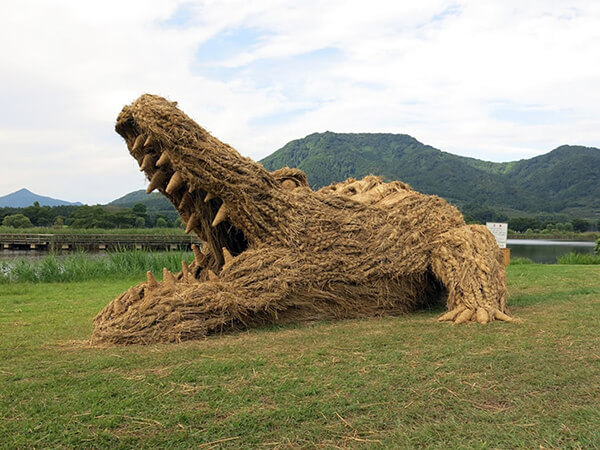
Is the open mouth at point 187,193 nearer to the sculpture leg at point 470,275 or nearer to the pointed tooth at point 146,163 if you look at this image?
the pointed tooth at point 146,163

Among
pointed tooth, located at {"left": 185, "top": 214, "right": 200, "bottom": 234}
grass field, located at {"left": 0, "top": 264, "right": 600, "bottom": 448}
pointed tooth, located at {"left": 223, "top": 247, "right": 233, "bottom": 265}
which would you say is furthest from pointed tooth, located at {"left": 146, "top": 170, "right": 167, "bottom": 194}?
grass field, located at {"left": 0, "top": 264, "right": 600, "bottom": 448}

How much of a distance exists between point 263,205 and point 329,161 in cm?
10569

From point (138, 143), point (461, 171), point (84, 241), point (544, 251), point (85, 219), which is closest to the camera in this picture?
point (138, 143)

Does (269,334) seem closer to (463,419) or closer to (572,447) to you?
(463,419)

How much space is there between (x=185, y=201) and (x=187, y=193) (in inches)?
5.1

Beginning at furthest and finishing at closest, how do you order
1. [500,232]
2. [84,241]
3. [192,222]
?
[84,241]
[500,232]
[192,222]

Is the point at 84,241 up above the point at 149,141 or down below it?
below

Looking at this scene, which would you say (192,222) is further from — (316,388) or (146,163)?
(316,388)

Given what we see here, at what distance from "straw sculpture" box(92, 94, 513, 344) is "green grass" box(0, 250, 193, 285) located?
7098 millimetres

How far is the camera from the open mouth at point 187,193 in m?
4.71

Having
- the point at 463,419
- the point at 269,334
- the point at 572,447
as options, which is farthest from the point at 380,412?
the point at 269,334

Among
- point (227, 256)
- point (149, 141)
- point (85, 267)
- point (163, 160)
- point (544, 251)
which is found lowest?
point (544, 251)

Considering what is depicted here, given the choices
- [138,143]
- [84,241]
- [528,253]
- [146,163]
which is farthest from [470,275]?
[84,241]

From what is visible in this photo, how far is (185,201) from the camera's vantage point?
17.5ft
